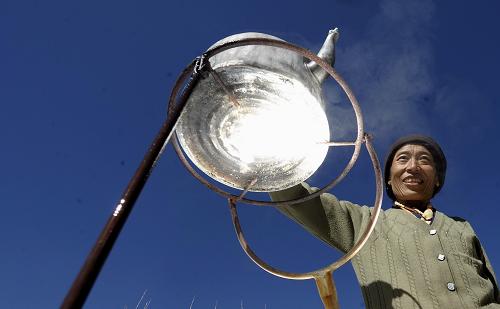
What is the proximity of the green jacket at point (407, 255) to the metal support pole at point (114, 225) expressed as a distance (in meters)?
1.18

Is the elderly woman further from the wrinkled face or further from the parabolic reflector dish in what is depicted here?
the parabolic reflector dish

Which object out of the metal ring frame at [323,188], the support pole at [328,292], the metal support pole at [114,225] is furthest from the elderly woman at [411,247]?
the metal support pole at [114,225]

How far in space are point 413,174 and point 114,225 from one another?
2.49 m

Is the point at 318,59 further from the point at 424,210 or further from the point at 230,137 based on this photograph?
the point at 424,210

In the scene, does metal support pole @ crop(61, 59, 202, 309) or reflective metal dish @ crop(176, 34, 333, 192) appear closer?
metal support pole @ crop(61, 59, 202, 309)

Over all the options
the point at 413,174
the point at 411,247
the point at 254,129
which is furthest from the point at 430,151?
the point at 254,129

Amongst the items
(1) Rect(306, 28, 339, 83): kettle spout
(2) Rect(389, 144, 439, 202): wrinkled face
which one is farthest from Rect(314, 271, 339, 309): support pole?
(2) Rect(389, 144, 439, 202): wrinkled face

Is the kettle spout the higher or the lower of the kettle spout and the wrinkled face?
the lower

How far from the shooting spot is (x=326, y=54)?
63.2 inches

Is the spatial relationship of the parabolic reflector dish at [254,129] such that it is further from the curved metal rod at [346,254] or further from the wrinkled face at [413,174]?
the wrinkled face at [413,174]

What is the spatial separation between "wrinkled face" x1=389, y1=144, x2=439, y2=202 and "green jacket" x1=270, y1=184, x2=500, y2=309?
19 centimetres

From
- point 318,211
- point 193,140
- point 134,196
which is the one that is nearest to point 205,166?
point 193,140

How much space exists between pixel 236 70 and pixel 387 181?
216cm

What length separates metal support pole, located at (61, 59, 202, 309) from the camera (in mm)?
746
